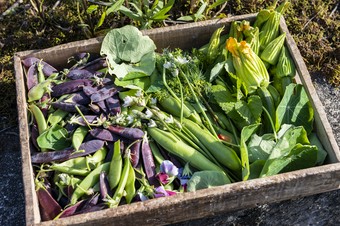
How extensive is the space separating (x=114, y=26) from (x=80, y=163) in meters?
0.75

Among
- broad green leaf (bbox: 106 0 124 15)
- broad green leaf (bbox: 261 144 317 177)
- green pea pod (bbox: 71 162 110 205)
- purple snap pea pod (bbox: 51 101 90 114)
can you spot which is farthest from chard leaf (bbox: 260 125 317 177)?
Result: broad green leaf (bbox: 106 0 124 15)

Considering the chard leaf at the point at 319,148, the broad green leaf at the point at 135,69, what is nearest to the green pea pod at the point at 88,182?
the broad green leaf at the point at 135,69

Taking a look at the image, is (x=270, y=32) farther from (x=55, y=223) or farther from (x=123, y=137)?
(x=55, y=223)

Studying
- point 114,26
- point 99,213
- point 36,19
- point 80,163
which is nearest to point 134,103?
point 80,163

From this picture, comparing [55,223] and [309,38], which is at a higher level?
[309,38]

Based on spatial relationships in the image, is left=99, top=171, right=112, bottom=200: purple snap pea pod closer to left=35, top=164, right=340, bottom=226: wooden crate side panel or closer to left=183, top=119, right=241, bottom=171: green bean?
left=35, top=164, right=340, bottom=226: wooden crate side panel

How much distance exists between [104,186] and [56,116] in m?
0.31

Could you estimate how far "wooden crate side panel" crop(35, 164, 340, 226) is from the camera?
1632 millimetres

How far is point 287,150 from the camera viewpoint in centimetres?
176

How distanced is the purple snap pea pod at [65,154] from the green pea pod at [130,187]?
0.48ft

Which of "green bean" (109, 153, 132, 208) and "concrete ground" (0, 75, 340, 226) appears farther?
"concrete ground" (0, 75, 340, 226)

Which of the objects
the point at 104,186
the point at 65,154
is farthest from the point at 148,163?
the point at 65,154

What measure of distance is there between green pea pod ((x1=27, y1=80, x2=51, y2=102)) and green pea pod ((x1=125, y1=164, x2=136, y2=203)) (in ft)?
1.40

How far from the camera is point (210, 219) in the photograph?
1.81 meters
